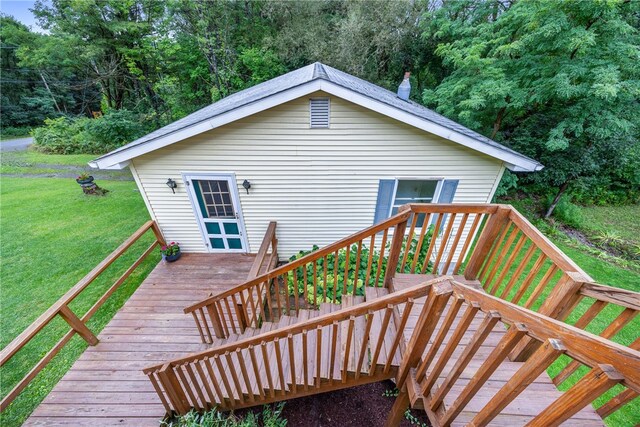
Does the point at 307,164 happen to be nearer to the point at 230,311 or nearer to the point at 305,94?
the point at 305,94

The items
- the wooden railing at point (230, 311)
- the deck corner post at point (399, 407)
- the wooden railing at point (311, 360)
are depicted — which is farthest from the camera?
the wooden railing at point (230, 311)

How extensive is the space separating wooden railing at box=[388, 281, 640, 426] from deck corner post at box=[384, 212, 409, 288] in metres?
1.07

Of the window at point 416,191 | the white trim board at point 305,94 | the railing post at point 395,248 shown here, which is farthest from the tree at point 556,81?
the railing post at point 395,248

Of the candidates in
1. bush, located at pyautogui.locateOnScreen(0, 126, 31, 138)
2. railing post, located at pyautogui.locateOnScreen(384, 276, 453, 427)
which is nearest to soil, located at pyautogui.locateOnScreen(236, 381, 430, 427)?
railing post, located at pyautogui.locateOnScreen(384, 276, 453, 427)

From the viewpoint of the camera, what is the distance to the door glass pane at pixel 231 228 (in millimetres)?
5641

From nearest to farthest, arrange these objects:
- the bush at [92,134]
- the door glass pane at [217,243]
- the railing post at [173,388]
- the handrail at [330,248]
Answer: the railing post at [173,388]
the handrail at [330,248]
the door glass pane at [217,243]
the bush at [92,134]

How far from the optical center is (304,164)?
16.3 feet

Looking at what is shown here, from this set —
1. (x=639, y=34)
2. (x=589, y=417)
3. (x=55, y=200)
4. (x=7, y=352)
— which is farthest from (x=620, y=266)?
(x=55, y=200)

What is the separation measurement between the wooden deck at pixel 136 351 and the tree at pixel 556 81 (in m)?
8.59

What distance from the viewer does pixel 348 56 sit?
38.4 ft

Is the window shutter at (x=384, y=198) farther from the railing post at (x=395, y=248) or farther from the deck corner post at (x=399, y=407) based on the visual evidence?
the deck corner post at (x=399, y=407)

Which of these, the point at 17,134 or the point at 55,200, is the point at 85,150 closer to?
the point at 55,200

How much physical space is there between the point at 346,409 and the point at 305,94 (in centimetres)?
483

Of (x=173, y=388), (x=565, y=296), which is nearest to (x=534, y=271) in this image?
(x=565, y=296)
